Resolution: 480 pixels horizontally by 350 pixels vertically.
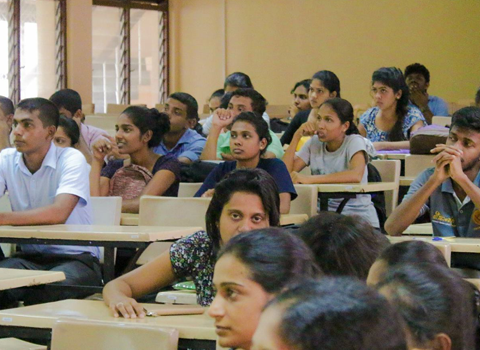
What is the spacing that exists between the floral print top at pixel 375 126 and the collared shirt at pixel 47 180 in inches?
107

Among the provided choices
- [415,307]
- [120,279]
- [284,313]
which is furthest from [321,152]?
[284,313]

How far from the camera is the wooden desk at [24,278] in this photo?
7.48 ft

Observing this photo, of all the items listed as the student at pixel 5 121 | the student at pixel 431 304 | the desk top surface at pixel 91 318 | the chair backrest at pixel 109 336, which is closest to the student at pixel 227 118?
the student at pixel 5 121

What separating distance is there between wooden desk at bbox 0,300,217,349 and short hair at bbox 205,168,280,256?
272mm

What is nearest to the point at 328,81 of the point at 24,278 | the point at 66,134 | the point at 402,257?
the point at 66,134

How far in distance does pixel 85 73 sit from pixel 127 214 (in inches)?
341

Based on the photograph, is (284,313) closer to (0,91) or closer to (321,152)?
(321,152)

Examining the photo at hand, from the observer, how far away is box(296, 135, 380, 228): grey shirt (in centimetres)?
430

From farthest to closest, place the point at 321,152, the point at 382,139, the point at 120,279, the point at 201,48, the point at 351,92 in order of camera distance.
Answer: the point at 201,48 < the point at 351,92 < the point at 382,139 < the point at 321,152 < the point at 120,279

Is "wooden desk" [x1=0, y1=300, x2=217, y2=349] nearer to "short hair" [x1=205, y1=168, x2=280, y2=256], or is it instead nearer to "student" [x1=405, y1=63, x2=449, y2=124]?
"short hair" [x1=205, y1=168, x2=280, y2=256]

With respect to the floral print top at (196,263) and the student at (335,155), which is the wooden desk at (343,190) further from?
the floral print top at (196,263)

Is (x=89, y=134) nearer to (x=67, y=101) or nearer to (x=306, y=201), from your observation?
(x=67, y=101)

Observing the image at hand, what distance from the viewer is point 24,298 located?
310 centimetres

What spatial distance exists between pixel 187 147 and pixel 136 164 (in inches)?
Answer: 32.8
